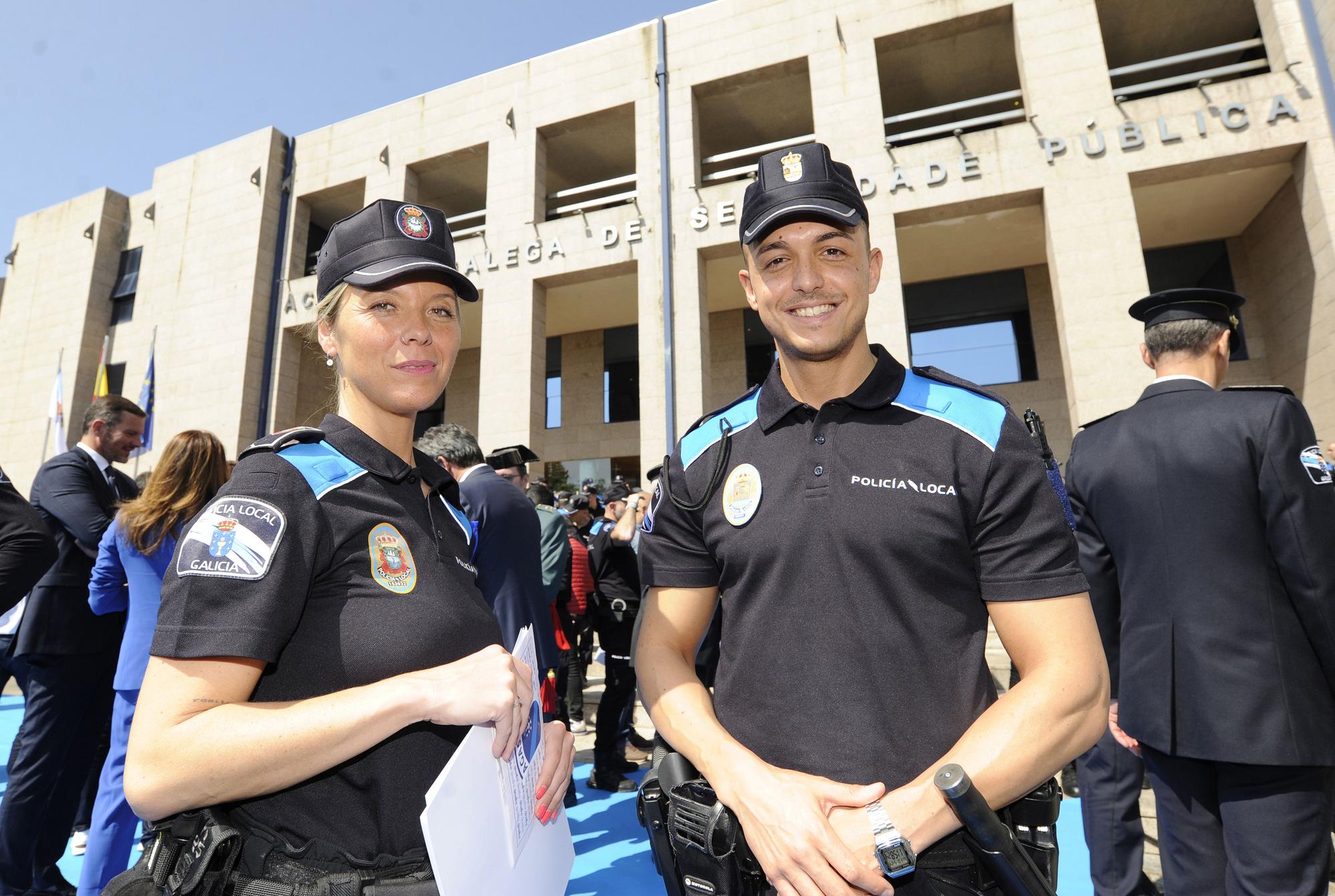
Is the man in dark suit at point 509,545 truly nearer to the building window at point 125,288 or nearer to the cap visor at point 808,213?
the cap visor at point 808,213

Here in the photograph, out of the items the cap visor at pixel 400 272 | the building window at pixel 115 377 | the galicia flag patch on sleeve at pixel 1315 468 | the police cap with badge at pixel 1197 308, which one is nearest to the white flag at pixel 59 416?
the building window at pixel 115 377

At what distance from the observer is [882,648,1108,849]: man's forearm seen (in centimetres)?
125

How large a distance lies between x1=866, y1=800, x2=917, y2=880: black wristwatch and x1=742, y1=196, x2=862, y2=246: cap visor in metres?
1.29

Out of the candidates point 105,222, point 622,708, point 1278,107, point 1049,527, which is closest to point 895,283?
point 1278,107

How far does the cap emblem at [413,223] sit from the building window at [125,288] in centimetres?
2228

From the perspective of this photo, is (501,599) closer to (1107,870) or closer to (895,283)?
(1107,870)


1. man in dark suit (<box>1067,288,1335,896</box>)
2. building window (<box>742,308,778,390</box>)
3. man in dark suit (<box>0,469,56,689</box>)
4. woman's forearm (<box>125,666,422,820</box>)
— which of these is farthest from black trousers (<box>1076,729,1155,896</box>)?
building window (<box>742,308,778,390</box>)

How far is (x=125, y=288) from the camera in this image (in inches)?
751

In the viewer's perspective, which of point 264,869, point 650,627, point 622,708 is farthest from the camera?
point 622,708

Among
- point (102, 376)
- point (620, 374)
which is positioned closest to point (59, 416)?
point (102, 376)

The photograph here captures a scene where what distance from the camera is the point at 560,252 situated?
14.4 m

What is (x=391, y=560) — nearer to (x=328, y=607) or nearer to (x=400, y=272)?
(x=328, y=607)

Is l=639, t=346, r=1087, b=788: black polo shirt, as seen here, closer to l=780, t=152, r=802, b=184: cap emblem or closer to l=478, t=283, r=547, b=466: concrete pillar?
l=780, t=152, r=802, b=184: cap emblem

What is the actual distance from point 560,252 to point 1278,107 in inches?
486
